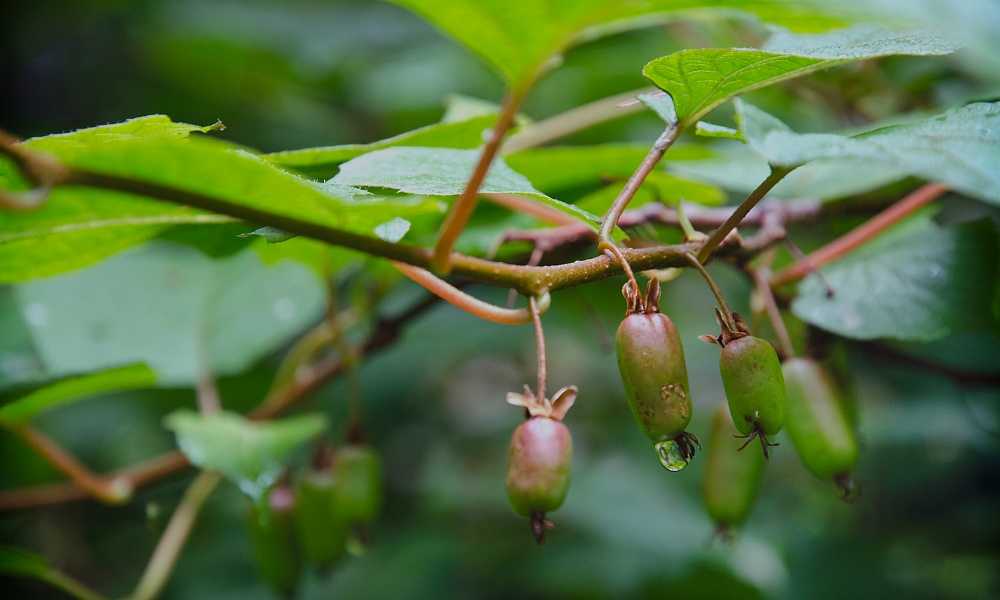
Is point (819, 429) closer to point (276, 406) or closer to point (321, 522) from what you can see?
point (321, 522)

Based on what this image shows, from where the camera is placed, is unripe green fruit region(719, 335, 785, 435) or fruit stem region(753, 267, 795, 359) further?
fruit stem region(753, 267, 795, 359)

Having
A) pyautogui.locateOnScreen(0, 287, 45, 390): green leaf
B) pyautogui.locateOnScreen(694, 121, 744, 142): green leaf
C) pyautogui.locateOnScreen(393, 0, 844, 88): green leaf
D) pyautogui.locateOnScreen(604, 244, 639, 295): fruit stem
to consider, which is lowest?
pyautogui.locateOnScreen(0, 287, 45, 390): green leaf

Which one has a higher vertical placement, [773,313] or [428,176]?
[428,176]

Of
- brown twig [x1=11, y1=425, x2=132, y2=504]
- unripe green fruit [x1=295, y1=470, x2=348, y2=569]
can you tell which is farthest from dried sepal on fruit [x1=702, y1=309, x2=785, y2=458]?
brown twig [x1=11, y1=425, x2=132, y2=504]

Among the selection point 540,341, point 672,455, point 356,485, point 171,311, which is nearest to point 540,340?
point 540,341

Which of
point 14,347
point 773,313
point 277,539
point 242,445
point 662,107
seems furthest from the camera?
point 14,347

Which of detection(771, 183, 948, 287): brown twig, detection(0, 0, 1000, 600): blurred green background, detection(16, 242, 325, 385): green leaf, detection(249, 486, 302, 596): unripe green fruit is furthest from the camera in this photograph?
detection(0, 0, 1000, 600): blurred green background

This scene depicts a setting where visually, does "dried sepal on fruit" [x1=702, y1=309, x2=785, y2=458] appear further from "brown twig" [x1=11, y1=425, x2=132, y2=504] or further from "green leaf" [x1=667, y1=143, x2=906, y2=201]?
"brown twig" [x1=11, y1=425, x2=132, y2=504]

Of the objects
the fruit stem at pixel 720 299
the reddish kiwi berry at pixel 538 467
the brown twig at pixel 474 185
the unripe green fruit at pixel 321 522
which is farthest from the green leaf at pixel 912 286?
the unripe green fruit at pixel 321 522

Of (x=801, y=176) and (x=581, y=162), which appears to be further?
(x=801, y=176)
